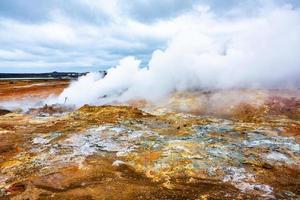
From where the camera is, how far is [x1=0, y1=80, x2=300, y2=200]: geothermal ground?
12117 mm

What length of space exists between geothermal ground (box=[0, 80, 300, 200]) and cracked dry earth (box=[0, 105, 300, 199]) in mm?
37

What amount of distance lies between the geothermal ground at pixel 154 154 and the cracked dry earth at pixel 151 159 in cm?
4

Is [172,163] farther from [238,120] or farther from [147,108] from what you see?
[147,108]

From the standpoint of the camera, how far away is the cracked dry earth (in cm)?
1202

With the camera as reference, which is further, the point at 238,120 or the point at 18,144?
the point at 238,120

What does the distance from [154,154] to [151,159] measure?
26.4 inches

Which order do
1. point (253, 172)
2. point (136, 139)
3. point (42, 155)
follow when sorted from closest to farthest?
point (253, 172) → point (42, 155) → point (136, 139)

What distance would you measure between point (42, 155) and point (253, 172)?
30.0ft

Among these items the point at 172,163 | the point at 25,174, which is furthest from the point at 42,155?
the point at 172,163

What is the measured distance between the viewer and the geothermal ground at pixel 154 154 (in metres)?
12.1

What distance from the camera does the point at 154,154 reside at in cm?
1564

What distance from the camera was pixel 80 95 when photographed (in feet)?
115

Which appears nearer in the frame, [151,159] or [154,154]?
[151,159]

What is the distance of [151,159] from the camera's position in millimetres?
14992
